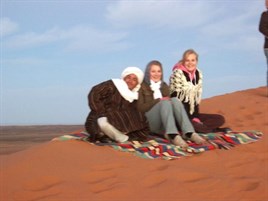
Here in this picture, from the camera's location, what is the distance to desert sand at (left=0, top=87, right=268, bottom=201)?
353 centimetres

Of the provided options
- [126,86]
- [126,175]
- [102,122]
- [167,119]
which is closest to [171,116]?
[167,119]

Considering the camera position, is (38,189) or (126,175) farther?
(126,175)

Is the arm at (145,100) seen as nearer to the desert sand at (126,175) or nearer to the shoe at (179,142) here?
the shoe at (179,142)

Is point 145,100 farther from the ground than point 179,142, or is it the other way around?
point 145,100

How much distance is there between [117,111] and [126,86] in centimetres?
40

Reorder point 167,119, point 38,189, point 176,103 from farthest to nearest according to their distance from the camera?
point 176,103
point 167,119
point 38,189

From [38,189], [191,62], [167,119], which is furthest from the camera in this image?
[191,62]

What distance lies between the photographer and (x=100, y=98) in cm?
519

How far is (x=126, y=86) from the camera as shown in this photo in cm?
535

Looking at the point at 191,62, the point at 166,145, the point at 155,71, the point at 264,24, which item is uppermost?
the point at 264,24

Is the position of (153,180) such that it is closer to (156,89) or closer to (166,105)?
(166,105)

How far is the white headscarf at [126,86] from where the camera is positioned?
5.30 m

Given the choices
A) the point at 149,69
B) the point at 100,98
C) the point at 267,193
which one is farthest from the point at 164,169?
the point at 149,69

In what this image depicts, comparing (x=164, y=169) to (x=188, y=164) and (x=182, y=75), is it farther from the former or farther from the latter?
(x=182, y=75)
